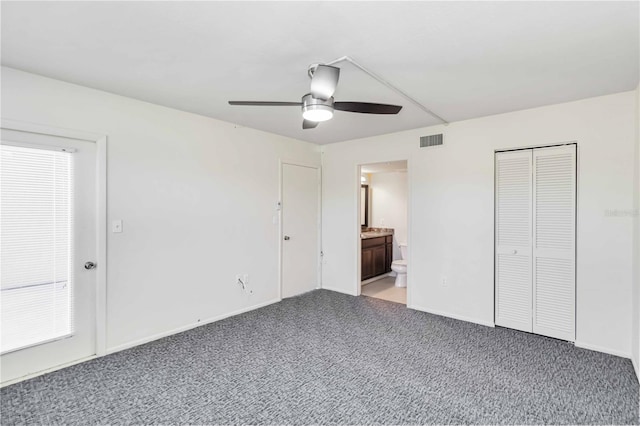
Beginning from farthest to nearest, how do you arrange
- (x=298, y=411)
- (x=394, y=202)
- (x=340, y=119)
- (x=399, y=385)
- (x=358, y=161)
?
(x=394, y=202)
(x=358, y=161)
(x=340, y=119)
(x=399, y=385)
(x=298, y=411)

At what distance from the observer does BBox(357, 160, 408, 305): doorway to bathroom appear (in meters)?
5.70

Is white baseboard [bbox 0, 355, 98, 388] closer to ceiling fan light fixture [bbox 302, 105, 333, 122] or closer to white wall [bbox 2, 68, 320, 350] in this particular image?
white wall [bbox 2, 68, 320, 350]

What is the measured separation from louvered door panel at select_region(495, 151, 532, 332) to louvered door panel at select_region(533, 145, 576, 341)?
69 mm

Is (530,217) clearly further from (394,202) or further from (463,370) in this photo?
(394,202)

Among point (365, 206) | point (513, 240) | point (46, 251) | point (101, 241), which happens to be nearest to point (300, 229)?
point (365, 206)

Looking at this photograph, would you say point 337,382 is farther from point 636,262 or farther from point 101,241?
point 636,262

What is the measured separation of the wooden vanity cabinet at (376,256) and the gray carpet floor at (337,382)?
2.25 m

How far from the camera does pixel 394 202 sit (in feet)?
21.8

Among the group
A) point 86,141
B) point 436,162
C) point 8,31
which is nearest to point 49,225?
point 86,141

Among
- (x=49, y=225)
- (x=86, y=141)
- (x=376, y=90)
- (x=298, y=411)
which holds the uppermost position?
(x=376, y=90)

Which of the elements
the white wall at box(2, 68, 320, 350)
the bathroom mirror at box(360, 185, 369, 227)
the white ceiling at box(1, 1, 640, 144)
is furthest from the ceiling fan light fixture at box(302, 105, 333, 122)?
the bathroom mirror at box(360, 185, 369, 227)

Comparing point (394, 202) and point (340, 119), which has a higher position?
point (340, 119)

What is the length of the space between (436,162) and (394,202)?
2.56 m

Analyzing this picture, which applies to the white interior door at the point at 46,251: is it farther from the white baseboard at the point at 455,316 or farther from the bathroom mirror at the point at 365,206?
the bathroom mirror at the point at 365,206
